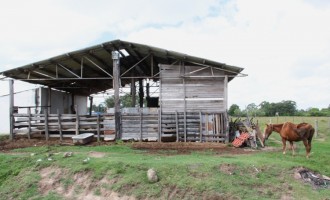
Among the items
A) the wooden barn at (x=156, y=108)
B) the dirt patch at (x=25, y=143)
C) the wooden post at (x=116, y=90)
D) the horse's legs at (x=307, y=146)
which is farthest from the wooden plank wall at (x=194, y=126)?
the dirt patch at (x=25, y=143)

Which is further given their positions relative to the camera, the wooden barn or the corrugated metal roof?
the corrugated metal roof

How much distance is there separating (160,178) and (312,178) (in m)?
4.38

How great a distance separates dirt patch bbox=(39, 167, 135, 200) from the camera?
9394mm

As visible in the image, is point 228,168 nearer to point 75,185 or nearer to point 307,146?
point 307,146

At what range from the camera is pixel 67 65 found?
19.9 metres

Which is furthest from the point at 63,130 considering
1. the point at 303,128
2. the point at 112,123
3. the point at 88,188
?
the point at 303,128

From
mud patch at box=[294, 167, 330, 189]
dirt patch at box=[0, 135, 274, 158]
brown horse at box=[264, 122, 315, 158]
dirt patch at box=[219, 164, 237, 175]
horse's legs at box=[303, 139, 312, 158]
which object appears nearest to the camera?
mud patch at box=[294, 167, 330, 189]

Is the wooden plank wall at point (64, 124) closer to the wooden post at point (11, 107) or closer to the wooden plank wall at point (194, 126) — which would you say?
the wooden post at point (11, 107)

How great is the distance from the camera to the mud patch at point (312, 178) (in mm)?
9697

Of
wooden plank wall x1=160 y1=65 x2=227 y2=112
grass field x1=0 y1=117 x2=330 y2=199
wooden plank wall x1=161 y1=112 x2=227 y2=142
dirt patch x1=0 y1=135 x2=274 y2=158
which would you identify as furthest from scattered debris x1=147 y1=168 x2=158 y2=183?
wooden plank wall x1=160 y1=65 x2=227 y2=112

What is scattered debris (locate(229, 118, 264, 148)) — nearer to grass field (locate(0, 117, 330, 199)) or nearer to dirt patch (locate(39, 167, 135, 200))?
grass field (locate(0, 117, 330, 199))

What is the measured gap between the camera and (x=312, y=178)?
32.8 feet

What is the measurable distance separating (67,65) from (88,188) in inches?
458

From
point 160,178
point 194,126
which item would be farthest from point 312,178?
point 194,126
